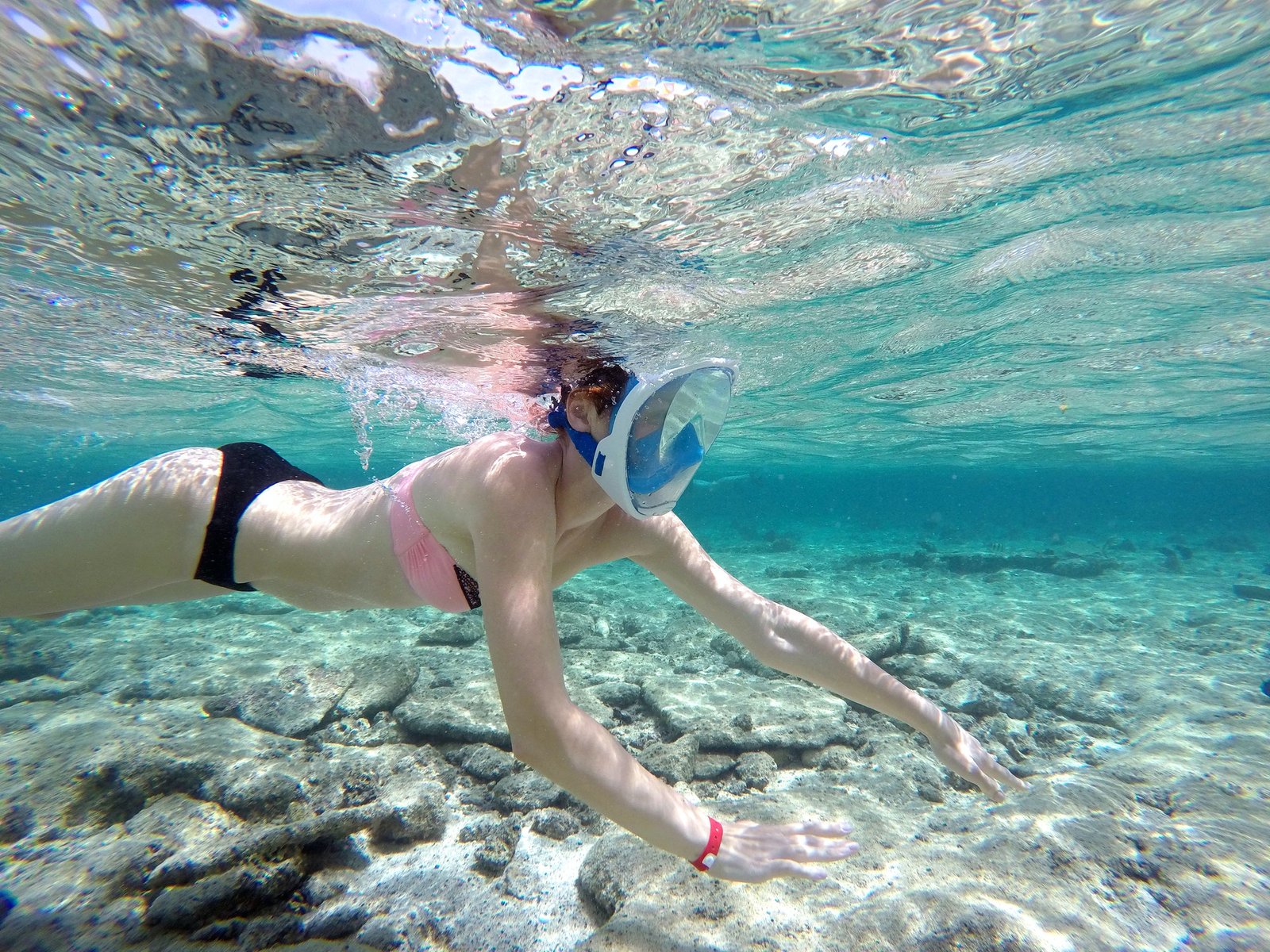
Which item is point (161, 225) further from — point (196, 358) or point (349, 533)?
point (196, 358)

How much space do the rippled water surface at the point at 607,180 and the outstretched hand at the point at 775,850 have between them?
452cm

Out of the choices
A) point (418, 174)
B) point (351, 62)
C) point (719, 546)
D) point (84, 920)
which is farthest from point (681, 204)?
point (719, 546)

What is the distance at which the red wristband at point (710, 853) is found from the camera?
7.46ft

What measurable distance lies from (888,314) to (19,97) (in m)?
12.1

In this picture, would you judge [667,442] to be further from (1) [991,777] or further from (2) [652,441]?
(1) [991,777]

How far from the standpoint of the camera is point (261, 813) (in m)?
4.43

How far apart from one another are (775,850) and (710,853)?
33 cm

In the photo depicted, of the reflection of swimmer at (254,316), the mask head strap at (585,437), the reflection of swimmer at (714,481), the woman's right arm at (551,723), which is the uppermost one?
the reflection of swimmer at (254,316)

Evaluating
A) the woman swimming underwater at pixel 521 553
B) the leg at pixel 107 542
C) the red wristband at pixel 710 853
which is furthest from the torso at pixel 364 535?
the red wristband at pixel 710 853

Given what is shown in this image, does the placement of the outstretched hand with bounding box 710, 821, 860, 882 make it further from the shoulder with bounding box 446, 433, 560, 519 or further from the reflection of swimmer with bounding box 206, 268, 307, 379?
the reflection of swimmer with bounding box 206, 268, 307, 379

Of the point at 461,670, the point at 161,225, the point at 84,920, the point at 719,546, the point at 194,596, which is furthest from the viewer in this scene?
the point at 719,546

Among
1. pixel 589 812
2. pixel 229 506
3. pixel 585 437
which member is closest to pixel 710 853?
pixel 585 437

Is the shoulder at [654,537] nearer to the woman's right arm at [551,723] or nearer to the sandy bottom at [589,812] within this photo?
the woman's right arm at [551,723]

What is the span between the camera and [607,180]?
5.23 m
